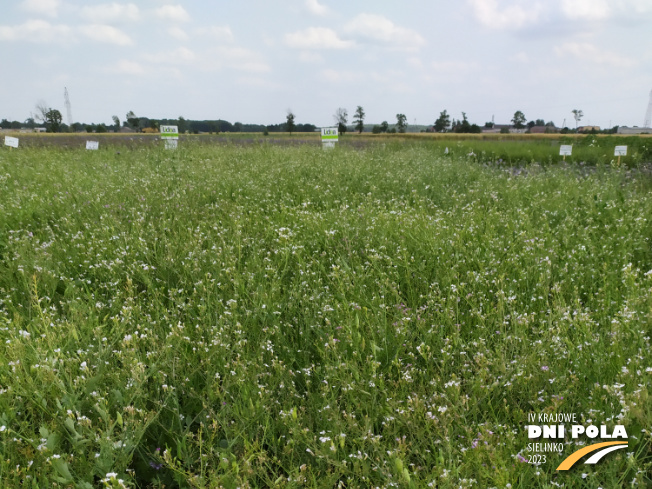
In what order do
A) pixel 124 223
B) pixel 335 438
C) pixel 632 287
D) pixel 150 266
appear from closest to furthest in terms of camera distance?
pixel 335 438 < pixel 632 287 < pixel 150 266 < pixel 124 223

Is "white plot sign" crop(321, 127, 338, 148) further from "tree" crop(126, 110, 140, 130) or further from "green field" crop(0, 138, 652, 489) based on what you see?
"tree" crop(126, 110, 140, 130)

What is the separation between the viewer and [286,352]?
3.03 meters

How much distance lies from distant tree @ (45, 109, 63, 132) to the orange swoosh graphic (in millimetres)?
55998

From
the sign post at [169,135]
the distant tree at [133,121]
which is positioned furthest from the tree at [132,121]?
the sign post at [169,135]

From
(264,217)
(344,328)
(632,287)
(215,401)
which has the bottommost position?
(215,401)

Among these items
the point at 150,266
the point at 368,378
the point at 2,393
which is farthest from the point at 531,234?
the point at 2,393

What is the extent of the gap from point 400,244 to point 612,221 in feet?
10.6

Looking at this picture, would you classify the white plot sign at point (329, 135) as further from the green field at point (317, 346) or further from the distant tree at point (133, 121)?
the distant tree at point (133, 121)

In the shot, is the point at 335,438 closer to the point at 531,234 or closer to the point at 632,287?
the point at 632,287

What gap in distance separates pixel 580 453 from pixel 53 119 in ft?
197

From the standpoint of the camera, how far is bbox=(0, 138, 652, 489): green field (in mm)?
2092

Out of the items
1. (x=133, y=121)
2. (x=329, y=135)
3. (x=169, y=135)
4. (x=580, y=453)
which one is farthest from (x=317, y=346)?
(x=133, y=121)

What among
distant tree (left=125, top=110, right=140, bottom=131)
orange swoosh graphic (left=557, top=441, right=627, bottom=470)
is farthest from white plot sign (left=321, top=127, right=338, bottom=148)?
distant tree (left=125, top=110, right=140, bottom=131)

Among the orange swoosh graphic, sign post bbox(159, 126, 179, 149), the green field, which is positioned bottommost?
the orange swoosh graphic
